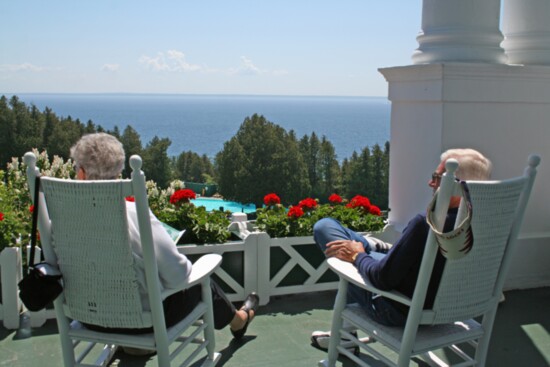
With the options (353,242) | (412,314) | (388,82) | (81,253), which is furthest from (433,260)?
(388,82)

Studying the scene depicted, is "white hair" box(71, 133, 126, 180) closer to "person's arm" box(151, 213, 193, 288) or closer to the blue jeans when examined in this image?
"person's arm" box(151, 213, 193, 288)

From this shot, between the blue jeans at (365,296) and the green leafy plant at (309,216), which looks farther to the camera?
the green leafy plant at (309,216)

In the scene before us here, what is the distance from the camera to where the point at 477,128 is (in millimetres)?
3947

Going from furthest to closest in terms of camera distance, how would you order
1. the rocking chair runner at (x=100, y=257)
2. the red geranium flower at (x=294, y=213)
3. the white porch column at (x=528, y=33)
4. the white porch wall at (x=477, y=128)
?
the white porch column at (x=528, y=33)
the red geranium flower at (x=294, y=213)
the white porch wall at (x=477, y=128)
the rocking chair runner at (x=100, y=257)

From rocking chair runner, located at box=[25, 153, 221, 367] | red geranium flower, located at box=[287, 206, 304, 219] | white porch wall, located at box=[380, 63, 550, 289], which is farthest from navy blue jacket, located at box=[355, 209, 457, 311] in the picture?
white porch wall, located at box=[380, 63, 550, 289]

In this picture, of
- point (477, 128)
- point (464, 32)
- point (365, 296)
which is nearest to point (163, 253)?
point (365, 296)

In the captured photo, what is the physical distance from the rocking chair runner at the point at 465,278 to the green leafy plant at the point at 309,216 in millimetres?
1412

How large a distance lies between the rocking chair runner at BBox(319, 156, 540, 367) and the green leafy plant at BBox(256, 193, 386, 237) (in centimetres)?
141

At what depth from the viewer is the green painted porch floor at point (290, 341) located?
301cm

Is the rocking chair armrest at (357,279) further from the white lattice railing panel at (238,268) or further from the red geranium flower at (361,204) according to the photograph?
the red geranium flower at (361,204)

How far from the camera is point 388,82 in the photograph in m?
4.29

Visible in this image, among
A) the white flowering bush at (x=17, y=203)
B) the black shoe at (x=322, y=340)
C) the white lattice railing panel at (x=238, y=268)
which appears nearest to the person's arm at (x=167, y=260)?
the black shoe at (x=322, y=340)

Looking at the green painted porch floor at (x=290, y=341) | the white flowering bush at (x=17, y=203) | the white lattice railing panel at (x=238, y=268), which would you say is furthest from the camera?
the white lattice railing panel at (x=238, y=268)

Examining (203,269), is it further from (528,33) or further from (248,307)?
(528,33)
